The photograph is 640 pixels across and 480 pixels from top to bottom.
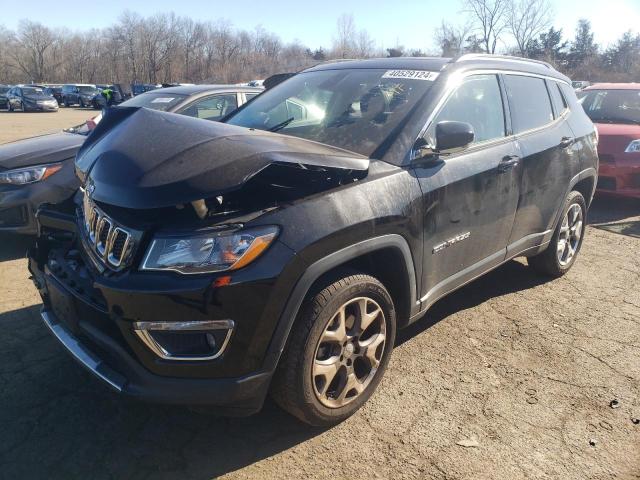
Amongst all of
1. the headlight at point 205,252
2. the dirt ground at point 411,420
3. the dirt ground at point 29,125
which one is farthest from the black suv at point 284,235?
the dirt ground at point 29,125

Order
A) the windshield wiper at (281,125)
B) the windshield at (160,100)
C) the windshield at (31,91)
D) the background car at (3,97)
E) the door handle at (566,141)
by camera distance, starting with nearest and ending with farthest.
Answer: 1. the windshield wiper at (281,125)
2. the door handle at (566,141)
3. the windshield at (160,100)
4. the windshield at (31,91)
5. the background car at (3,97)

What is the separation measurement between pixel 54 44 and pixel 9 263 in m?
99.6

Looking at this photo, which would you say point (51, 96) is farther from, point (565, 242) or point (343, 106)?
point (565, 242)

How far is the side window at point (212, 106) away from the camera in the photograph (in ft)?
19.9

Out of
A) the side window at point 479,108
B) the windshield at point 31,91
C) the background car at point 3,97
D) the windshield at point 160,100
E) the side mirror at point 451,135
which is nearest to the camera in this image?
the side mirror at point 451,135

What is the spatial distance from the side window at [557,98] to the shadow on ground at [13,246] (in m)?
5.11

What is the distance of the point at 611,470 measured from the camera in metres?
2.45

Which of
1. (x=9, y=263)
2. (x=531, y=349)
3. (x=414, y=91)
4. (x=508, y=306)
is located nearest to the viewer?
(x=414, y=91)

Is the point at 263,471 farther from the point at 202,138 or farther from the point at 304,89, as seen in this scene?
the point at 304,89

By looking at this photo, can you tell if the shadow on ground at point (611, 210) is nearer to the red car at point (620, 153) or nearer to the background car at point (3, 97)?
the red car at point (620, 153)

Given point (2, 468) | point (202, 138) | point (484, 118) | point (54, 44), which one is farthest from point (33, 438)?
point (54, 44)

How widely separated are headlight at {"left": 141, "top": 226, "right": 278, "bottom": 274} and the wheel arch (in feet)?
0.96

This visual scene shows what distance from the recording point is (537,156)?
12.8 feet

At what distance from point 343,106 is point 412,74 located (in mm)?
497
